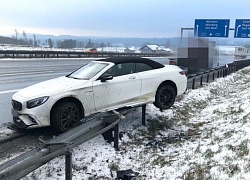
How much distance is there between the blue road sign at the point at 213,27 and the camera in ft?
95.2

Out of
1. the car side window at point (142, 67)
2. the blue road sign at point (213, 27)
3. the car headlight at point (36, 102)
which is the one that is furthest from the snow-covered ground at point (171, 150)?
the blue road sign at point (213, 27)

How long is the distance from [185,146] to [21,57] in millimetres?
27344

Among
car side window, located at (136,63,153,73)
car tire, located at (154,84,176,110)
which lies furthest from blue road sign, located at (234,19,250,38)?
car side window, located at (136,63,153,73)

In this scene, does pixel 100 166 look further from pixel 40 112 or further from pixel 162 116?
pixel 162 116

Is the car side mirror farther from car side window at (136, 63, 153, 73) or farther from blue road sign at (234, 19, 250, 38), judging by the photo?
blue road sign at (234, 19, 250, 38)

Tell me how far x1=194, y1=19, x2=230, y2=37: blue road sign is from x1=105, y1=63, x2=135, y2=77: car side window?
23393 mm

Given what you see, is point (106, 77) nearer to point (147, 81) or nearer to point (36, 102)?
point (147, 81)

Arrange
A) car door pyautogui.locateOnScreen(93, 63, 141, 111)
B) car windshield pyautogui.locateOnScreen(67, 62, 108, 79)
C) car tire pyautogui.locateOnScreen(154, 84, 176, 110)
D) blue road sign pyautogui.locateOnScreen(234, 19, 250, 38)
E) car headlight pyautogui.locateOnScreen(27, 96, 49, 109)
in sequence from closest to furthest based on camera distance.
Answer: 1. car headlight pyautogui.locateOnScreen(27, 96, 49, 109)
2. car door pyautogui.locateOnScreen(93, 63, 141, 111)
3. car windshield pyautogui.locateOnScreen(67, 62, 108, 79)
4. car tire pyautogui.locateOnScreen(154, 84, 176, 110)
5. blue road sign pyautogui.locateOnScreen(234, 19, 250, 38)

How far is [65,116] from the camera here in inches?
238

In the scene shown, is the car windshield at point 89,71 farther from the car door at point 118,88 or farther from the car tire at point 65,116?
the car tire at point 65,116

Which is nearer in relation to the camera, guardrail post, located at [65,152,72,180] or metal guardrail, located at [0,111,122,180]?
metal guardrail, located at [0,111,122,180]

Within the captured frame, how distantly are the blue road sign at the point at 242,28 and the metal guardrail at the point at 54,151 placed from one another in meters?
27.3

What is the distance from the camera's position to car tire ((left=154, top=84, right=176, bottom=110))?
7.70m

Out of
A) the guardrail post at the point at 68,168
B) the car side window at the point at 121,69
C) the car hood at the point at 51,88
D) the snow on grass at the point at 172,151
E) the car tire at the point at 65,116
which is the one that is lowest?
the snow on grass at the point at 172,151
